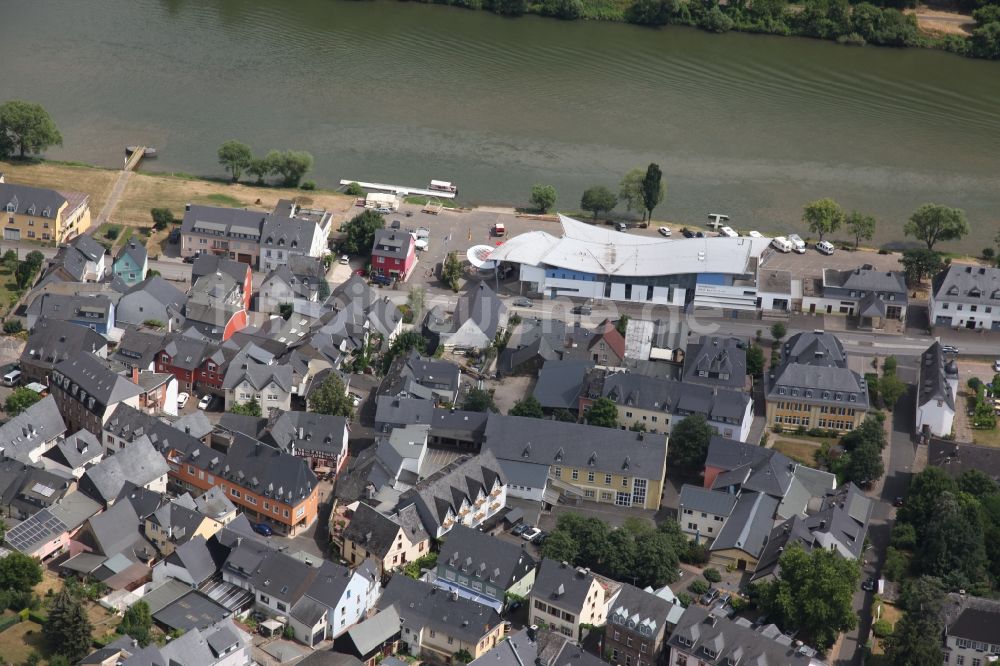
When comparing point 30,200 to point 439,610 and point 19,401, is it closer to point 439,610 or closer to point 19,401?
point 19,401

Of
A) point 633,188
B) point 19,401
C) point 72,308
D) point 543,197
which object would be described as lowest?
point 19,401

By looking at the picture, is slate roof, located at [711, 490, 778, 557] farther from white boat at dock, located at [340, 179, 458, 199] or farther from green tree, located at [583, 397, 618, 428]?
white boat at dock, located at [340, 179, 458, 199]

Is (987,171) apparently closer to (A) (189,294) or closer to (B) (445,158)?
(B) (445,158)

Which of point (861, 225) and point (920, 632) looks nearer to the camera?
point (920, 632)

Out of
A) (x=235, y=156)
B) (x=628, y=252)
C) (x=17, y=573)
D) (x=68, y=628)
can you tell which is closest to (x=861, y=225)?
(x=628, y=252)

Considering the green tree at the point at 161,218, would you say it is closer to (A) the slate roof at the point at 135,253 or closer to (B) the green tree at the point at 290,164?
(A) the slate roof at the point at 135,253

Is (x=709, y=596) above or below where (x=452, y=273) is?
below
